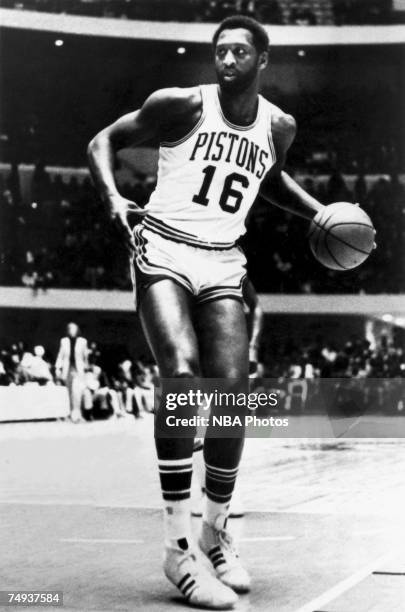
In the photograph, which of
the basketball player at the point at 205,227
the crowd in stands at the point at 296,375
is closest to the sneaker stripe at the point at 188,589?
the basketball player at the point at 205,227

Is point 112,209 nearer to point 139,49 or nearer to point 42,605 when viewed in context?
point 42,605

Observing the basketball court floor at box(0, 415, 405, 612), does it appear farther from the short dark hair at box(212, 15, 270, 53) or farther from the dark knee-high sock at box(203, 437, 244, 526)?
the short dark hair at box(212, 15, 270, 53)

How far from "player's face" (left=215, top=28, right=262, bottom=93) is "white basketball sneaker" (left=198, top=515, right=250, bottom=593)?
160cm

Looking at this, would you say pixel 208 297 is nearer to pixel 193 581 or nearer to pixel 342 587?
pixel 193 581

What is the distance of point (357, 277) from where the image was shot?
696 cm

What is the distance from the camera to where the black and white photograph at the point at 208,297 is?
11.5 feet

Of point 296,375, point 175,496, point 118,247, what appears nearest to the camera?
point 175,496

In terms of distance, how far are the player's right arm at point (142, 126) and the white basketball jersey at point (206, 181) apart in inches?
2.2

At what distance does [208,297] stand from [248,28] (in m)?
0.99

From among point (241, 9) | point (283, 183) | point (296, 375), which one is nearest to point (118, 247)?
point (296, 375)

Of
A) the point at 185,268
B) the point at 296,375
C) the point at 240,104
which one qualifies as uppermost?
the point at 240,104

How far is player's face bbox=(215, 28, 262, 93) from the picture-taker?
3.61 m

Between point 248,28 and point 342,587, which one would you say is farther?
point 248,28

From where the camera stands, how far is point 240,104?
3.72m
